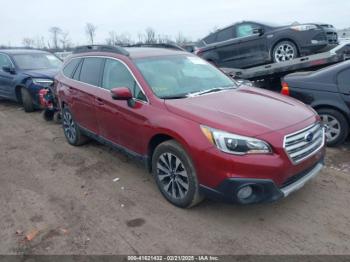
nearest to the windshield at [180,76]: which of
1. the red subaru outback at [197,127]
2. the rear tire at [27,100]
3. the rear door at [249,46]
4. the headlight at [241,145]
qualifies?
the red subaru outback at [197,127]

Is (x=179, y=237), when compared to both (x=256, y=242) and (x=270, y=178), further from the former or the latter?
(x=270, y=178)

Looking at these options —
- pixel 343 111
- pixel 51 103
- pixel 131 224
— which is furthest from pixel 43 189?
pixel 343 111

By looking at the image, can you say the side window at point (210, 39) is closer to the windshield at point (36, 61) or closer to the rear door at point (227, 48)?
the rear door at point (227, 48)

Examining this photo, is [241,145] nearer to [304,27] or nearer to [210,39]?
[304,27]

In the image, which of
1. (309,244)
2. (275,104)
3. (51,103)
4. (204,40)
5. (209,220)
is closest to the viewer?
(309,244)

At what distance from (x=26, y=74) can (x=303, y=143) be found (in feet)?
26.4

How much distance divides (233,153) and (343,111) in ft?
10.3

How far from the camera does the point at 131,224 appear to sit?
3.77 metres

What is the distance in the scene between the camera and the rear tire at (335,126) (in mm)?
5613

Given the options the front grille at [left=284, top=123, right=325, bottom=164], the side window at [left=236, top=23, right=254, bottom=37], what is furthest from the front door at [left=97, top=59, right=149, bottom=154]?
the side window at [left=236, top=23, right=254, bottom=37]

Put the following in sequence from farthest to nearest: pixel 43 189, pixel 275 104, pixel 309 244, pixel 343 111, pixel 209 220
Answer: pixel 343 111
pixel 43 189
pixel 275 104
pixel 209 220
pixel 309 244

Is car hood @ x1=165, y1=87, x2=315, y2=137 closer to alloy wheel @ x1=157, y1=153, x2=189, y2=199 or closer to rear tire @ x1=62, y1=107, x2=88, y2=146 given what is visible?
alloy wheel @ x1=157, y1=153, x2=189, y2=199

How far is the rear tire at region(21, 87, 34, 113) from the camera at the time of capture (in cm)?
943

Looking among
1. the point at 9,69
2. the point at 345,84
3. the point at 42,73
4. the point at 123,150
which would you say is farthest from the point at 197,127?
the point at 9,69
